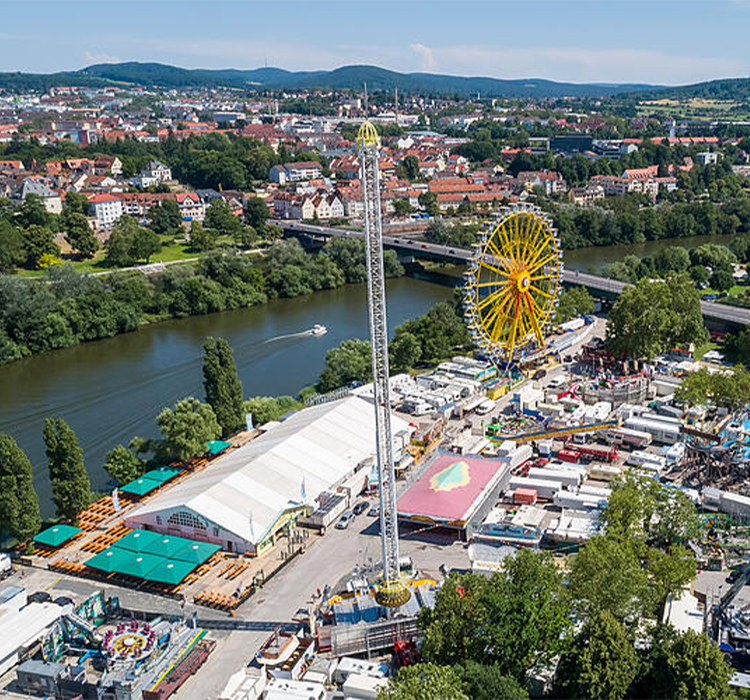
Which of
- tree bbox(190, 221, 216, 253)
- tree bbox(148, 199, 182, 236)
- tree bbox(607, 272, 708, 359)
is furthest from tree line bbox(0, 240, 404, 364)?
tree bbox(607, 272, 708, 359)

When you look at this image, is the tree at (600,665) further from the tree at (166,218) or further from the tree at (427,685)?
the tree at (166,218)

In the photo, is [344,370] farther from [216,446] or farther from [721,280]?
[721,280]

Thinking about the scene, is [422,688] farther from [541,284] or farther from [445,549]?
[541,284]

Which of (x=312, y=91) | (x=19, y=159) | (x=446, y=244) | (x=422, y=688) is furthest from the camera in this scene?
(x=312, y=91)

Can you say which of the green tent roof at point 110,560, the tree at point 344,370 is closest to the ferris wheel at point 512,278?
the tree at point 344,370

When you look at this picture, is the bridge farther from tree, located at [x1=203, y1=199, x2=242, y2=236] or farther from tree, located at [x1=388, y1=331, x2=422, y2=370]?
tree, located at [x1=388, y1=331, x2=422, y2=370]

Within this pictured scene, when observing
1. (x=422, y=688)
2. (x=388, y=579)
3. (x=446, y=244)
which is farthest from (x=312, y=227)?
(x=422, y=688)
